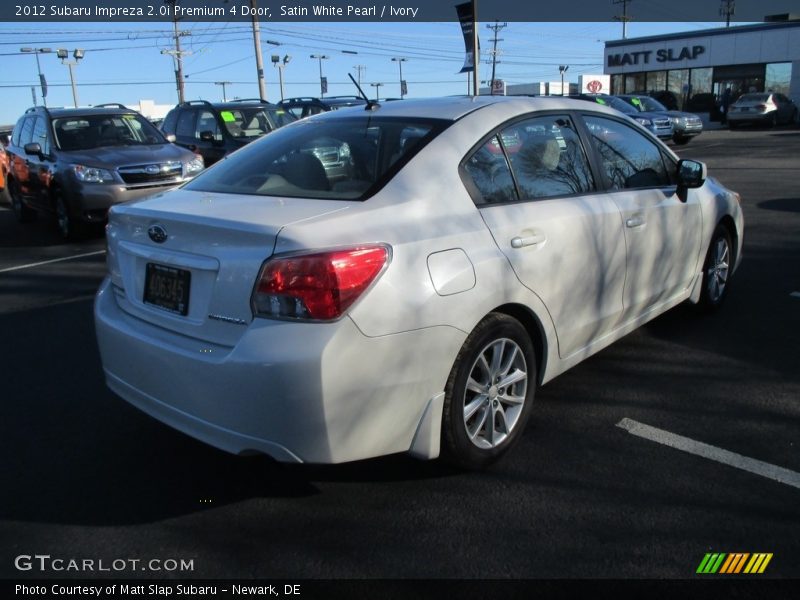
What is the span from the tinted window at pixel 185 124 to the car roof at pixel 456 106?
1026 centimetres

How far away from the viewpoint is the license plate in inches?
111

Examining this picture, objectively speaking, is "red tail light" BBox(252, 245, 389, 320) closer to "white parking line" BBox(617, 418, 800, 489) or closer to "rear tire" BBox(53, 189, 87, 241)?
"white parking line" BBox(617, 418, 800, 489)

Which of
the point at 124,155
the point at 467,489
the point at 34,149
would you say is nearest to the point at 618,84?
the point at 124,155

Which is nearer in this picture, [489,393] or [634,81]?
[489,393]

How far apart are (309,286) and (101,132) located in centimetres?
878

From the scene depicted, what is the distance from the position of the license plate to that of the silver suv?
258 inches

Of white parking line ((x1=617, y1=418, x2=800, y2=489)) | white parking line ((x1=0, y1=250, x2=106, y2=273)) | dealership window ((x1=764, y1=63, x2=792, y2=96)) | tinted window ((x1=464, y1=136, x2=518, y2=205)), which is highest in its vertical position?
dealership window ((x1=764, y1=63, x2=792, y2=96))

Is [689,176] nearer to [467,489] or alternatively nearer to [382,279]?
[467,489]

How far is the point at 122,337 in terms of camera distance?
10.0 ft

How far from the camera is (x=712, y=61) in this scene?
143 feet

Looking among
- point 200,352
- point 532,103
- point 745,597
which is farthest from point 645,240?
point 200,352

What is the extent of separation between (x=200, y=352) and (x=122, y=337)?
0.56 m

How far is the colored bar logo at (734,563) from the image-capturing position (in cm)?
252
